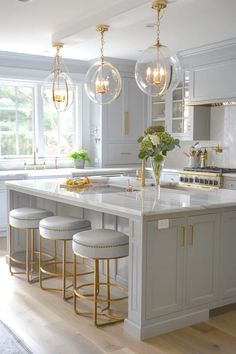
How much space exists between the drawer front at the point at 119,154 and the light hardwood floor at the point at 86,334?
385 cm

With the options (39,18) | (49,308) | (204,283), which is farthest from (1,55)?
(204,283)

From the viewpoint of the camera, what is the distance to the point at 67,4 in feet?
13.9

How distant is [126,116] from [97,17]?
3.02 meters

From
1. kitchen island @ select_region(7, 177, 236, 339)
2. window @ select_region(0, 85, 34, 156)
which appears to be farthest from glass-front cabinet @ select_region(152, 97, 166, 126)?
kitchen island @ select_region(7, 177, 236, 339)

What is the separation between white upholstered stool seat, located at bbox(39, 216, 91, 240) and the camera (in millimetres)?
3758

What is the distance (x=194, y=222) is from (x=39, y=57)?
442cm

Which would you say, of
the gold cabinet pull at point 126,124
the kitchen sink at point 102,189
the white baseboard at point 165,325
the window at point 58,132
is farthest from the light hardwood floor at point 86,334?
the gold cabinet pull at point 126,124

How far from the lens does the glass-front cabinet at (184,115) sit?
6641 millimetres

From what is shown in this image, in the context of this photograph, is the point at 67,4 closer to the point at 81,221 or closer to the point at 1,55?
the point at 81,221

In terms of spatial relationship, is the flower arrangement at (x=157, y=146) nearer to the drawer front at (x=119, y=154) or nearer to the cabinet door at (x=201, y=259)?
the cabinet door at (x=201, y=259)

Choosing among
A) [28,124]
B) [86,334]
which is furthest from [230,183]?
[86,334]

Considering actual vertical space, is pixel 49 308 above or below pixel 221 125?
below

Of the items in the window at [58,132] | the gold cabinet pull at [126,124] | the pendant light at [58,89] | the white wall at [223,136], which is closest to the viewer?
the pendant light at [58,89]

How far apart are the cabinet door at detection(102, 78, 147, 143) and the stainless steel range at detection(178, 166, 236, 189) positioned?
4.62ft
